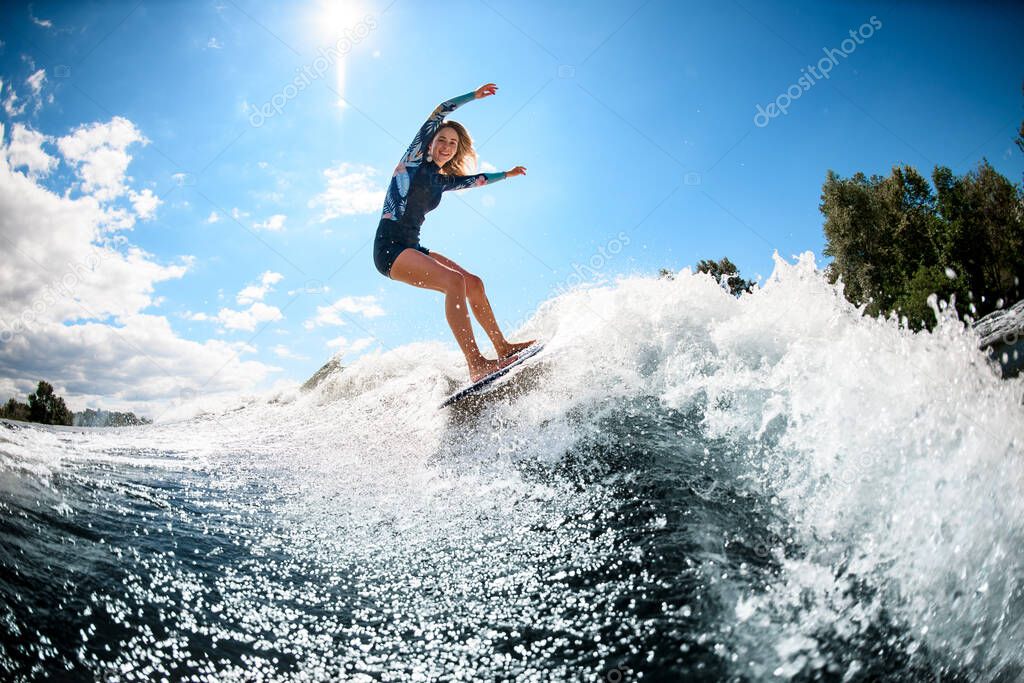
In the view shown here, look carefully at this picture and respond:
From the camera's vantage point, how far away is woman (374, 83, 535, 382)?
5289 millimetres

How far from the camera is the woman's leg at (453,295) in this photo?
5246mm

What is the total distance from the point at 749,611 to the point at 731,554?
29cm

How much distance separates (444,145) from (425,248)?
1.19 metres

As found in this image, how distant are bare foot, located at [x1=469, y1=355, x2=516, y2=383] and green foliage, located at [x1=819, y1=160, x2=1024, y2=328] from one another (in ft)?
68.9

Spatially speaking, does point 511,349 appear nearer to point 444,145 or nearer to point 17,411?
point 444,145

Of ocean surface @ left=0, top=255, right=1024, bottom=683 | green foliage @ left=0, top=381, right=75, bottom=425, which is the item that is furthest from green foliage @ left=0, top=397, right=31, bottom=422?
ocean surface @ left=0, top=255, right=1024, bottom=683

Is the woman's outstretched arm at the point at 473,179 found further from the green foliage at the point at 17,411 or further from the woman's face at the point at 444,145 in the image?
the green foliage at the point at 17,411

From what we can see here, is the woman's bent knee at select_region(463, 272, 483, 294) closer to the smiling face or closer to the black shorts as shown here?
the black shorts

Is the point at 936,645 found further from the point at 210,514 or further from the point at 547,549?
the point at 210,514

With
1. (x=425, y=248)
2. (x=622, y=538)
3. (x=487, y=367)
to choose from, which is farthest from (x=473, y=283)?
(x=622, y=538)

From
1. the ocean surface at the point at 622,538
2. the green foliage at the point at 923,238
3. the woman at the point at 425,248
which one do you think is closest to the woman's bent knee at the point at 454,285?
the woman at the point at 425,248

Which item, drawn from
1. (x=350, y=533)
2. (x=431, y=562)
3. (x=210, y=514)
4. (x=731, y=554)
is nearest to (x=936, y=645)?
(x=731, y=554)

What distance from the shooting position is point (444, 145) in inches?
226

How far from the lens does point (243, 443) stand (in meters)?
5.49
